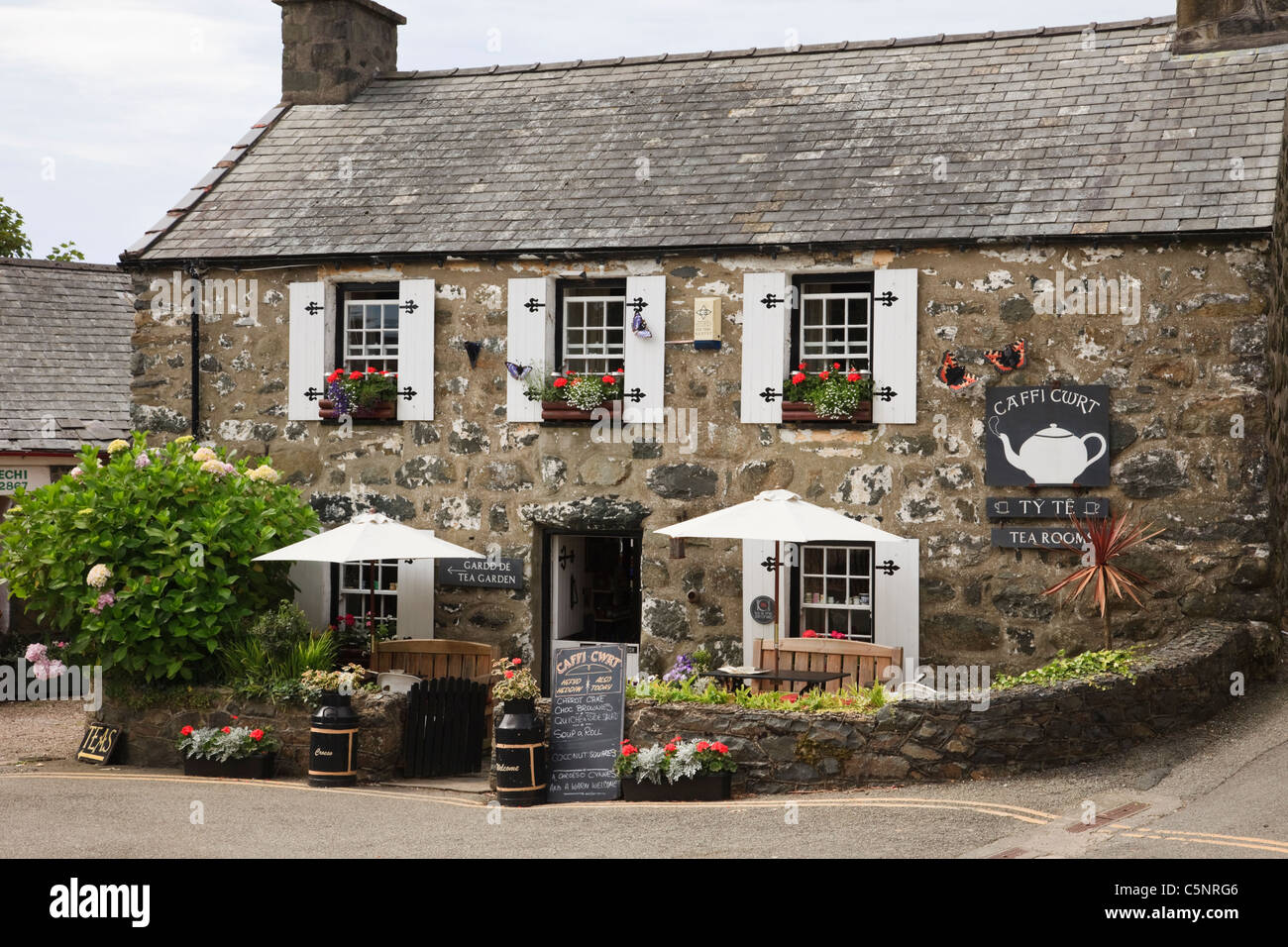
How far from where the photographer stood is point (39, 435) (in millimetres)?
17297

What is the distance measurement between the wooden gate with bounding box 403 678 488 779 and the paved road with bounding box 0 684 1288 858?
554mm

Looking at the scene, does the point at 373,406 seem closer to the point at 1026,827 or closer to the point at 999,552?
the point at 999,552

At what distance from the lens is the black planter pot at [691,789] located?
32.8 feet

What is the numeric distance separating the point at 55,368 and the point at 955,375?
39.3 ft

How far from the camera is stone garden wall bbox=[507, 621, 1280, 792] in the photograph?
9859mm

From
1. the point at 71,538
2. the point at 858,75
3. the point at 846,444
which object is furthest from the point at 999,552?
the point at 71,538

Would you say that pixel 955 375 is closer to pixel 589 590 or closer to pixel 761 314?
pixel 761 314

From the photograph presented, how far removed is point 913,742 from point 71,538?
7263 mm

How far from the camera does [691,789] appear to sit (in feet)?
33.0

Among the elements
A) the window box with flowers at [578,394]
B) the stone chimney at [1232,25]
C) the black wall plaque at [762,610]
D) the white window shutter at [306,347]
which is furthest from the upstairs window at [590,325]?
the stone chimney at [1232,25]

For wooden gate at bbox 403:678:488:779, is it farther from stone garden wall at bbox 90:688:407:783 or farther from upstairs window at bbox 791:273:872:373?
upstairs window at bbox 791:273:872:373

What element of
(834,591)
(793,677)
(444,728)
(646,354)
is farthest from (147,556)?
(834,591)

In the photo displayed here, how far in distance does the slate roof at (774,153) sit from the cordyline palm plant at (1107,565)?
246 cm

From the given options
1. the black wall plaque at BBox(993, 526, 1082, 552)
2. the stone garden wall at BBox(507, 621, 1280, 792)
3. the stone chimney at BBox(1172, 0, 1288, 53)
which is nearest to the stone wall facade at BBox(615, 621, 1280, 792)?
the stone garden wall at BBox(507, 621, 1280, 792)
